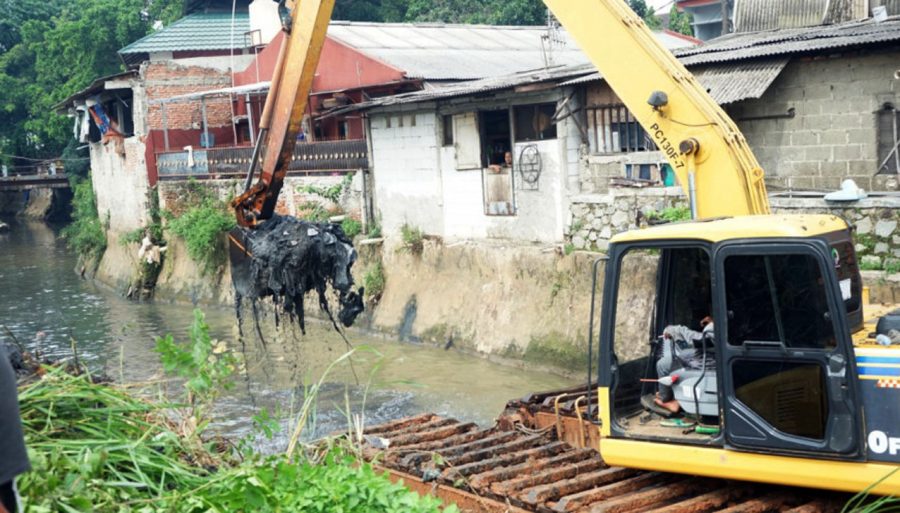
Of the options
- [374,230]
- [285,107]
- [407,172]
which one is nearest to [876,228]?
[285,107]

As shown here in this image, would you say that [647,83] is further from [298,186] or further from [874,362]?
[298,186]

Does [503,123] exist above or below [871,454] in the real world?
above

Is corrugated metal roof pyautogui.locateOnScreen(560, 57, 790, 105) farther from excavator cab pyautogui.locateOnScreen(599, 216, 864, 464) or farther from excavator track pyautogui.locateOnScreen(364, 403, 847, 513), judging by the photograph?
excavator cab pyautogui.locateOnScreen(599, 216, 864, 464)

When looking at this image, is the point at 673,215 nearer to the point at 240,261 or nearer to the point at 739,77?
the point at 739,77

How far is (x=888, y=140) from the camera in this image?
14648 mm

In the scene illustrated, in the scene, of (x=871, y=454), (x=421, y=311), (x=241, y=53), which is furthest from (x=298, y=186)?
(x=871, y=454)

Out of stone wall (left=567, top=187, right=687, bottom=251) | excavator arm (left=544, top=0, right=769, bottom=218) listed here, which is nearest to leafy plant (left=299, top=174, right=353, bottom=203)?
stone wall (left=567, top=187, right=687, bottom=251)

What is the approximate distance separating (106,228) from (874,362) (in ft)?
99.9

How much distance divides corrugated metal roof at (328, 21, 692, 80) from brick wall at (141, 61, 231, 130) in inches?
196

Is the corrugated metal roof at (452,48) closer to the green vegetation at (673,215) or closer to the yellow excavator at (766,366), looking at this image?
the green vegetation at (673,215)

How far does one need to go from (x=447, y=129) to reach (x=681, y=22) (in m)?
27.5

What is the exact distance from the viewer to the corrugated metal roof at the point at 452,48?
84.0ft

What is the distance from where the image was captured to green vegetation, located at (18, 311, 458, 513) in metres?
5.25

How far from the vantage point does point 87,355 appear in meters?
19.9
